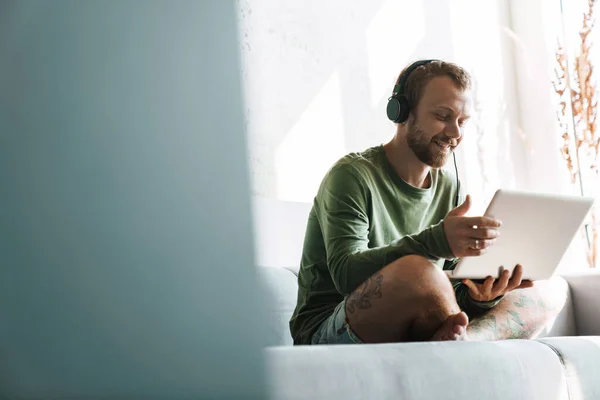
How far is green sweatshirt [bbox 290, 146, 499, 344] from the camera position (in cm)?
147

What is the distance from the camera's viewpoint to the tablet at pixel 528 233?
1396 mm

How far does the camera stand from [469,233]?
131 centimetres

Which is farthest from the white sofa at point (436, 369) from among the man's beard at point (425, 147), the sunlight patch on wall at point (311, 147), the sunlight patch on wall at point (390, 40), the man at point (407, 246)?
the sunlight patch on wall at point (390, 40)

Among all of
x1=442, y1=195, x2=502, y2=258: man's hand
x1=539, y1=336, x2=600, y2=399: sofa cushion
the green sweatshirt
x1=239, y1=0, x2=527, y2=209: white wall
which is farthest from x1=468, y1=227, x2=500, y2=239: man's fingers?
x1=239, y1=0, x2=527, y2=209: white wall

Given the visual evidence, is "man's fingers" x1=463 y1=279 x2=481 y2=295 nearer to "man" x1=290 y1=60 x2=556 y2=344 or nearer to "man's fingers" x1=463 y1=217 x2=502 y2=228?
"man" x1=290 y1=60 x2=556 y2=344

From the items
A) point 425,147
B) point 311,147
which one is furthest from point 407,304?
point 311,147

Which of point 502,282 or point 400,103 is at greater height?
point 400,103

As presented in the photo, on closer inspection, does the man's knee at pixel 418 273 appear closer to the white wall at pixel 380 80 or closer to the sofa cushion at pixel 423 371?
the sofa cushion at pixel 423 371

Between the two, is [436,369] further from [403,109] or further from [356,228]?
[403,109]

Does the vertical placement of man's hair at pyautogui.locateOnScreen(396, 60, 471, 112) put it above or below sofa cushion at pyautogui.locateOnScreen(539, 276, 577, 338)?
above

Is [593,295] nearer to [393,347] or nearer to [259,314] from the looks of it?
[393,347]

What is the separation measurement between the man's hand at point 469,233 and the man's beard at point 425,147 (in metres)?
0.45

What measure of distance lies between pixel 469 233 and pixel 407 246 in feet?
0.41

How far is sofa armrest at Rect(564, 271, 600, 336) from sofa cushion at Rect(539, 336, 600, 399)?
1245mm
